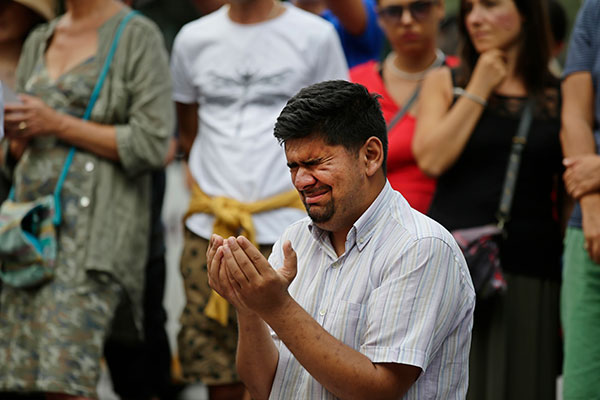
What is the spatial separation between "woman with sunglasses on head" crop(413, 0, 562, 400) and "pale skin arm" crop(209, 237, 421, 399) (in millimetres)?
1624

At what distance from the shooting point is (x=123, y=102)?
4332mm

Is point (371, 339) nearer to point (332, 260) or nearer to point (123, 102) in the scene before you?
point (332, 260)

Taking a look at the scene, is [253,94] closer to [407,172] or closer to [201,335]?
[407,172]

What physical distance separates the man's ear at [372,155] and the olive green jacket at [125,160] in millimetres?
1828

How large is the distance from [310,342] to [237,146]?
2085 mm

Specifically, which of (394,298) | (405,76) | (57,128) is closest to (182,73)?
(57,128)

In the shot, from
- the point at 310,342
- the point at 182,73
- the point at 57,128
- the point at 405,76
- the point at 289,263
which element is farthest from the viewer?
the point at 182,73

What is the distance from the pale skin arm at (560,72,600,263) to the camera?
3.53 metres

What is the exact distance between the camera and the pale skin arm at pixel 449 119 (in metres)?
4.05

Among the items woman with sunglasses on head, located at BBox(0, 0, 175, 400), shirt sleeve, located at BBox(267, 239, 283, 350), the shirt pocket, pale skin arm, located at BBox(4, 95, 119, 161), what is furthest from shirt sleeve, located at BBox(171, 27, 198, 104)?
the shirt pocket

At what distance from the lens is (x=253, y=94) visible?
4441 millimetres

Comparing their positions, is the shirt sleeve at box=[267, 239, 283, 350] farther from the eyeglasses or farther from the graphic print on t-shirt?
the eyeglasses

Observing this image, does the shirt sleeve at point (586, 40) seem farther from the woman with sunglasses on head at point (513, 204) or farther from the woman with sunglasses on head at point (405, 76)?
the woman with sunglasses on head at point (405, 76)

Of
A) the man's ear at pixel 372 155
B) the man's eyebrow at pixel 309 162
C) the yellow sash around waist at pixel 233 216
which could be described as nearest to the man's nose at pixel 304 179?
the man's eyebrow at pixel 309 162
